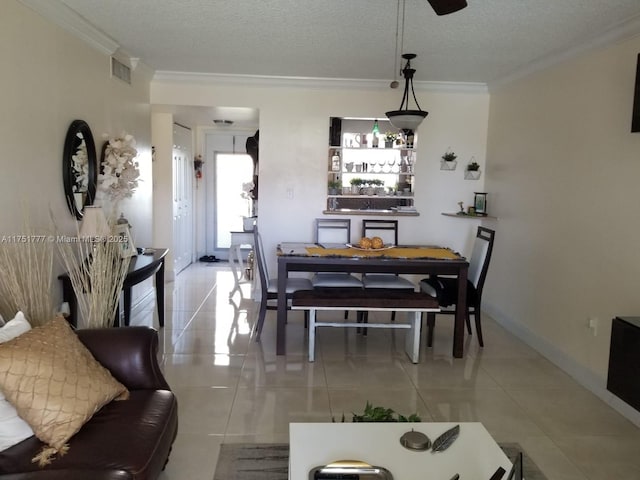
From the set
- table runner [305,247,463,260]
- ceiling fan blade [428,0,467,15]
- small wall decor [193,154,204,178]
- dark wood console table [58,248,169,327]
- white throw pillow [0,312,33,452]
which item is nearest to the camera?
white throw pillow [0,312,33,452]

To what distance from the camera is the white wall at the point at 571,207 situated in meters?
3.41

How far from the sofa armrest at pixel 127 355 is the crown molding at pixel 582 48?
11.6 feet

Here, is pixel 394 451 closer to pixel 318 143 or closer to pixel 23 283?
pixel 23 283

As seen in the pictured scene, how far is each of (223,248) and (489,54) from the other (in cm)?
588

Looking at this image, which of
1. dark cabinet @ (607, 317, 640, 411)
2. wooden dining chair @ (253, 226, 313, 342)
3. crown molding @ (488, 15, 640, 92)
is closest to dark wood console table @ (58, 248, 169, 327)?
wooden dining chair @ (253, 226, 313, 342)

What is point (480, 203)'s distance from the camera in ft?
18.6

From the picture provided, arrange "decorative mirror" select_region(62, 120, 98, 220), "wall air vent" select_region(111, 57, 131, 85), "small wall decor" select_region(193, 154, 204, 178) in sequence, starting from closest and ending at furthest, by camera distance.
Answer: "decorative mirror" select_region(62, 120, 98, 220)
"wall air vent" select_region(111, 57, 131, 85)
"small wall decor" select_region(193, 154, 204, 178)

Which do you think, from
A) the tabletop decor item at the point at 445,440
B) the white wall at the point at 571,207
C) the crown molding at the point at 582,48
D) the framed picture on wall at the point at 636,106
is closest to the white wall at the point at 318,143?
the white wall at the point at 571,207

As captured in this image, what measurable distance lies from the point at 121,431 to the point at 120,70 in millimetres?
3649

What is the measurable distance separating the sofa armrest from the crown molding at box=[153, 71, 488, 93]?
374 cm

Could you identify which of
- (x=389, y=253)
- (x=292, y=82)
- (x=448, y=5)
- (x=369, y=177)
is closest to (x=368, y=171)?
(x=369, y=177)

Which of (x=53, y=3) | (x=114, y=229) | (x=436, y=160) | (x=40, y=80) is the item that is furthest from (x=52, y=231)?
(x=436, y=160)

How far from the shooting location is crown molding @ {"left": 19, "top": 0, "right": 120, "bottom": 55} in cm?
322

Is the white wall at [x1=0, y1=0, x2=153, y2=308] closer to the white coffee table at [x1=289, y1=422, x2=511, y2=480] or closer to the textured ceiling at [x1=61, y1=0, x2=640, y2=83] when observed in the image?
the textured ceiling at [x1=61, y1=0, x2=640, y2=83]
